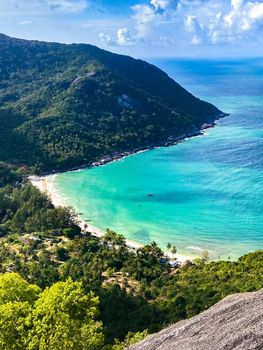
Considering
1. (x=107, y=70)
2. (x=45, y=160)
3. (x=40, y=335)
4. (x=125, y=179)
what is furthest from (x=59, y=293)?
(x=107, y=70)

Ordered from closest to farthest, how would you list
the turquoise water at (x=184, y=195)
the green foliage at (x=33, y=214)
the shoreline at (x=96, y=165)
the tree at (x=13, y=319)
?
the tree at (x=13, y=319) < the shoreline at (x=96, y=165) < the turquoise water at (x=184, y=195) < the green foliage at (x=33, y=214)

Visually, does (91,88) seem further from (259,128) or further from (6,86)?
(259,128)

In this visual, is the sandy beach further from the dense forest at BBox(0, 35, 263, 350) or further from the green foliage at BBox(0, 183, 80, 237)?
the green foliage at BBox(0, 183, 80, 237)

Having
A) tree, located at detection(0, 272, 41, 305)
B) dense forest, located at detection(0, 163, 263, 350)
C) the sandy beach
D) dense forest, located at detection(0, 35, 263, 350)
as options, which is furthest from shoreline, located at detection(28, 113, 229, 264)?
tree, located at detection(0, 272, 41, 305)

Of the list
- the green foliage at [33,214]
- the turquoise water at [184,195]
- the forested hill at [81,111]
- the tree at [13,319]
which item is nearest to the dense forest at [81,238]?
the tree at [13,319]

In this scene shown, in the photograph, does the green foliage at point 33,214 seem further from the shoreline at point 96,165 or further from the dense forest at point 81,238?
the shoreline at point 96,165

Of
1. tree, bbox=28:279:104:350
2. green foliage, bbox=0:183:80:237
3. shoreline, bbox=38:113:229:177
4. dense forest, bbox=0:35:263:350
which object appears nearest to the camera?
tree, bbox=28:279:104:350
